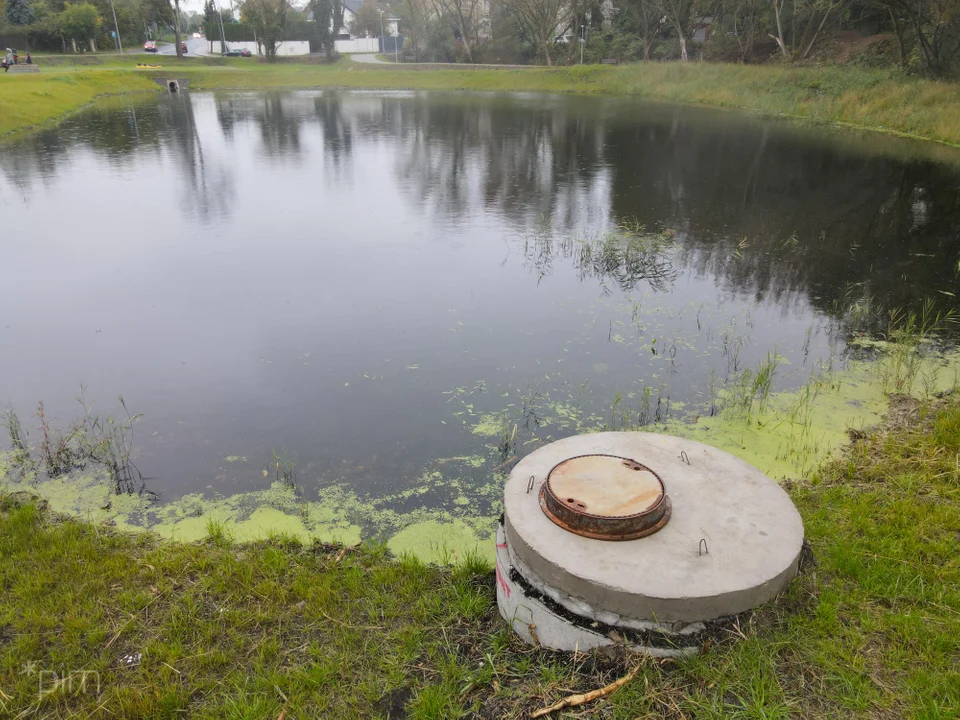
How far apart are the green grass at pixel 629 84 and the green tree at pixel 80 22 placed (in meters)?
4.23

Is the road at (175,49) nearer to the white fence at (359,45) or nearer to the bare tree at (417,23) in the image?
the white fence at (359,45)

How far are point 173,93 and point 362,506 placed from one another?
123 ft

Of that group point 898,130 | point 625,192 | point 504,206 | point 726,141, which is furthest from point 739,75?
point 504,206

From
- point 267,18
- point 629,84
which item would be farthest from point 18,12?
point 629,84

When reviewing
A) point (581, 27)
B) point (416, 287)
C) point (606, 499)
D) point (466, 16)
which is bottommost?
point (416, 287)

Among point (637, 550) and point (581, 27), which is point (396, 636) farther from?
point (581, 27)

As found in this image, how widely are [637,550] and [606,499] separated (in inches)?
11.0

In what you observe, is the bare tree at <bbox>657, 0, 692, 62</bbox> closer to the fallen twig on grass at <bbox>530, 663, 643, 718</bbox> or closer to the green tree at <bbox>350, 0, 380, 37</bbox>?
the green tree at <bbox>350, 0, 380, 37</bbox>

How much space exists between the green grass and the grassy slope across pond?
19.8 metres

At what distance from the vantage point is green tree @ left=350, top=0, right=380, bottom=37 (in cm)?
6550

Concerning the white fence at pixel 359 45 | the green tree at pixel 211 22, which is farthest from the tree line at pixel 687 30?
the green tree at pixel 211 22

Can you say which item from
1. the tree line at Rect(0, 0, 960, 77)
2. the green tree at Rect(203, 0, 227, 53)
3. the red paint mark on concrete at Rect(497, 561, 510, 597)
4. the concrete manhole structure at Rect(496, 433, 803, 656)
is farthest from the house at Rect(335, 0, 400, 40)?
the red paint mark on concrete at Rect(497, 561, 510, 597)

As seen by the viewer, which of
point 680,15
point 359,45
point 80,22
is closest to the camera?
point 680,15

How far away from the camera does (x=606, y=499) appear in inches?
122
